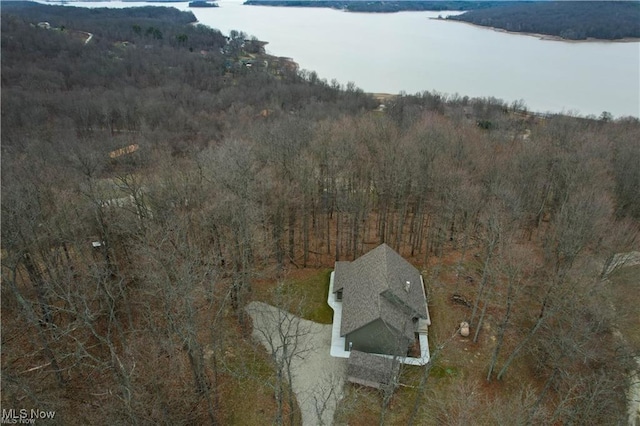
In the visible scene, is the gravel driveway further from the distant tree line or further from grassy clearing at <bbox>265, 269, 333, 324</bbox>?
the distant tree line

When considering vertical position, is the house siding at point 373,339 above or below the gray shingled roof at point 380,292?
below

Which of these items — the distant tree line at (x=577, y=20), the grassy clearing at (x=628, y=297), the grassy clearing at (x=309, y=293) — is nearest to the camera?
the grassy clearing at (x=628, y=297)

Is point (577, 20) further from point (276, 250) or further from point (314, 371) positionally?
point (314, 371)

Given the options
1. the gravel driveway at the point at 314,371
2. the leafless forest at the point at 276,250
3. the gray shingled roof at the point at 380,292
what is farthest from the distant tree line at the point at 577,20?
the gravel driveway at the point at 314,371

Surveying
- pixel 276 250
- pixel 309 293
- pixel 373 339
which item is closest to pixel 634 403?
pixel 373 339

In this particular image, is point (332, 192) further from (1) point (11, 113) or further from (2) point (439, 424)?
(1) point (11, 113)

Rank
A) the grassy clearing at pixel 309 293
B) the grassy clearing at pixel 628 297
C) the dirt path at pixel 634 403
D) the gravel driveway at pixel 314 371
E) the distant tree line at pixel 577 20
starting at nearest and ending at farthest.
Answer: the dirt path at pixel 634 403, the gravel driveway at pixel 314 371, the grassy clearing at pixel 628 297, the grassy clearing at pixel 309 293, the distant tree line at pixel 577 20

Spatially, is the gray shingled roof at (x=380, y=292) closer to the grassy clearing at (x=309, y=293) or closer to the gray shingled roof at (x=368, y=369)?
the grassy clearing at (x=309, y=293)
